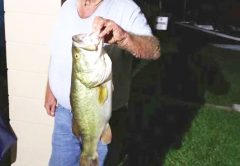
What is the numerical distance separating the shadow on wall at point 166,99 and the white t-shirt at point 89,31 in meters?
2.33

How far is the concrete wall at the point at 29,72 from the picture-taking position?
3.80 metres

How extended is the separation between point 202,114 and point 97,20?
5.36 metres

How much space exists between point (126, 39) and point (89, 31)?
0.50 metres

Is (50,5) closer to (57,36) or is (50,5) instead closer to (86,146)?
(57,36)

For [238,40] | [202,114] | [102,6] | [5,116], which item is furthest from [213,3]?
[102,6]

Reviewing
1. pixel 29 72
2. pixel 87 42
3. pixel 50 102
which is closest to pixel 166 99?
pixel 29 72

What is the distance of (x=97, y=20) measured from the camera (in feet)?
7.31

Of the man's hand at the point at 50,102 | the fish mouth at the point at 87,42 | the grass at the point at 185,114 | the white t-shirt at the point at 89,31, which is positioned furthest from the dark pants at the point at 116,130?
the fish mouth at the point at 87,42

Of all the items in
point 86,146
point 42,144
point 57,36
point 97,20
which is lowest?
point 42,144

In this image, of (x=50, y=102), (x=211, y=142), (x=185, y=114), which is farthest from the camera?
(x=185, y=114)

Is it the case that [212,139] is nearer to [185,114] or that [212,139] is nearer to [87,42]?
[185,114]

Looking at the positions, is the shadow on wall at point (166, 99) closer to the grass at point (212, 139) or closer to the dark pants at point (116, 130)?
the grass at point (212, 139)

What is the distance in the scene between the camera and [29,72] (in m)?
3.99

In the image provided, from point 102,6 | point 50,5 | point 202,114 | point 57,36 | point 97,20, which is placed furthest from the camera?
point 202,114
